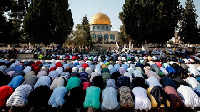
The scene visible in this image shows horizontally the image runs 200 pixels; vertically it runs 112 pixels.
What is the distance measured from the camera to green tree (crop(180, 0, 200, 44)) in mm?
48938

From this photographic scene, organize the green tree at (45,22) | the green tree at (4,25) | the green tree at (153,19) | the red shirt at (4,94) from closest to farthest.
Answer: the red shirt at (4,94) → the green tree at (4,25) → the green tree at (45,22) → the green tree at (153,19)

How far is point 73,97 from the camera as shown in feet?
23.7

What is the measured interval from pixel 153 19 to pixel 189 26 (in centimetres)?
2284

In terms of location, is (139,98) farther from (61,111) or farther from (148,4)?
(148,4)

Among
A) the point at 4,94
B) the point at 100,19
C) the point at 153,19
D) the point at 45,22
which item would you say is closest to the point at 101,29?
the point at 100,19

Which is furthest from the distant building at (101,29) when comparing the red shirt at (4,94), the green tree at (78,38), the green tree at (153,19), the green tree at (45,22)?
the red shirt at (4,94)

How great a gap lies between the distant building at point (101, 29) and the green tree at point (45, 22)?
4305 centimetres

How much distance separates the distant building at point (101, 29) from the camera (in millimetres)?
75625

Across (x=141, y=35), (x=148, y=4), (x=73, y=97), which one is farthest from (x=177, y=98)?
(x=148, y=4)

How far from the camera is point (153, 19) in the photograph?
3125 centimetres

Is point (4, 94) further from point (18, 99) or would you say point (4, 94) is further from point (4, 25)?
point (4, 25)

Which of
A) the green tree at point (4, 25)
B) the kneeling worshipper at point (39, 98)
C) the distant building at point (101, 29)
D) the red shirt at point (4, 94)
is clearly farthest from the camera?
the distant building at point (101, 29)

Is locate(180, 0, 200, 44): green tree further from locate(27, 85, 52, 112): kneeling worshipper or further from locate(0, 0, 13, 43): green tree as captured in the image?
locate(27, 85, 52, 112): kneeling worshipper

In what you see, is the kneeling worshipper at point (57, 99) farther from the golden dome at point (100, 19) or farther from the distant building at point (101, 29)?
the golden dome at point (100, 19)
